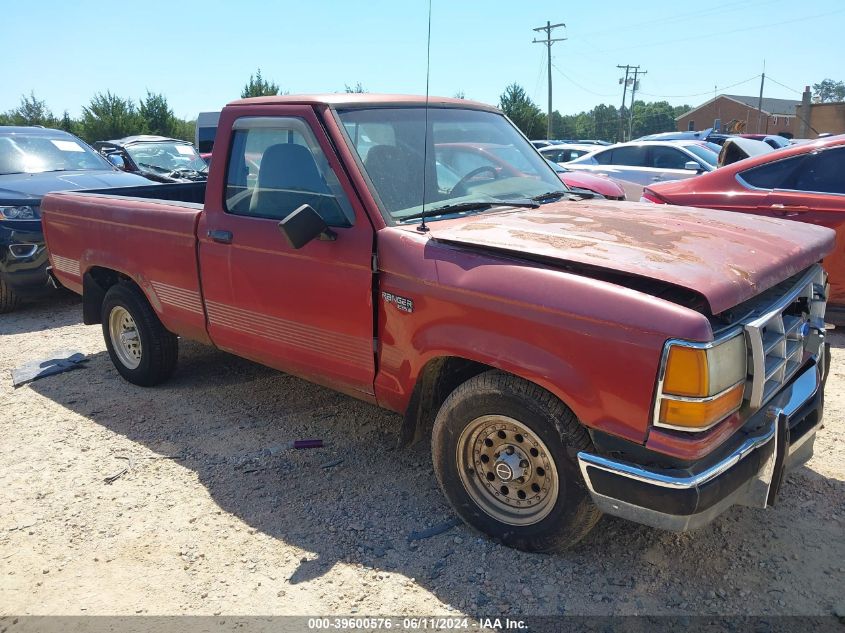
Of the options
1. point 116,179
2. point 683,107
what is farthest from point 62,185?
point 683,107

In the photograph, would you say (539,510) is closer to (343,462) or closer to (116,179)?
(343,462)

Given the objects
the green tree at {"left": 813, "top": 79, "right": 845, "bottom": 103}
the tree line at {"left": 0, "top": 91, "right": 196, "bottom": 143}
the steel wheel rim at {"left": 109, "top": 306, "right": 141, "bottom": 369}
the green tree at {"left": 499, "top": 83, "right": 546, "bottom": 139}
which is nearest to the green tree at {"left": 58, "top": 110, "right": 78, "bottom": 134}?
the tree line at {"left": 0, "top": 91, "right": 196, "bottom": 143}

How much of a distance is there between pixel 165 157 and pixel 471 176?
35.2 feet

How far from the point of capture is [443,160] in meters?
3.71

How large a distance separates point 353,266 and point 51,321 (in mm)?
5307

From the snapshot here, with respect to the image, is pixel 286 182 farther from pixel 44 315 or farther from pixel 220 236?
pixel 44 315

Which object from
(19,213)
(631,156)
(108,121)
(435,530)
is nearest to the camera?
(435,530)

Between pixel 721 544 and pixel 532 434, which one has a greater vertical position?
pixel 532 434

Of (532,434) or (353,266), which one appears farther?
(353,266)

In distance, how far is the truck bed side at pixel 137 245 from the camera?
4160mm

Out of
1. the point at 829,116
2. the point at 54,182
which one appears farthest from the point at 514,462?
the point at 829,116

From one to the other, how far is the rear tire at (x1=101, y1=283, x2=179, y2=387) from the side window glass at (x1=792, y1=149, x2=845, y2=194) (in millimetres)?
5366

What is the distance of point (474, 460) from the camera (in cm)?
301

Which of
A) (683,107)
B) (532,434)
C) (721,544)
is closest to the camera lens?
(532,434)
